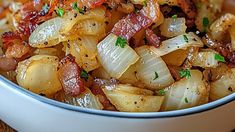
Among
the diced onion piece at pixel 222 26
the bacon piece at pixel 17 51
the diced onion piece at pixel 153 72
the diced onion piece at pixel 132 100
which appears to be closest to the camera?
the diced onion piece at pixel 132 100

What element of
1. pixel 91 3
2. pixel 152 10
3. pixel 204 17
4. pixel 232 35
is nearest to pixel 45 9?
pixel 91 3

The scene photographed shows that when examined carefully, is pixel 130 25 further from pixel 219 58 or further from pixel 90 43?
pixel 219 58

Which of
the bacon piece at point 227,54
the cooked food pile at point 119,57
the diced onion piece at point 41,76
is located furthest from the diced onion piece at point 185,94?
the diced onion piece at point 41,76

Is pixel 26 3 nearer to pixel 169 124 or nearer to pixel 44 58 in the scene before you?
pixel 44 58

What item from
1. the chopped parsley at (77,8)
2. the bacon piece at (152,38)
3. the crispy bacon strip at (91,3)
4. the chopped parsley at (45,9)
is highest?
the crispy bacon strip at (91,3)

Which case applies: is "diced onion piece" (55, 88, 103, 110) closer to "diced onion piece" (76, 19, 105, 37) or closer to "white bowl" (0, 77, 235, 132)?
"white bowl" (0, 77, 235, 132)

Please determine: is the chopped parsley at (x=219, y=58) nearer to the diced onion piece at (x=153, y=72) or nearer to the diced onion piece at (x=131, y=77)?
the diced onion piece at (x=153, y=72)

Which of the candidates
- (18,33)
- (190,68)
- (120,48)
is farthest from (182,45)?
(18,33)

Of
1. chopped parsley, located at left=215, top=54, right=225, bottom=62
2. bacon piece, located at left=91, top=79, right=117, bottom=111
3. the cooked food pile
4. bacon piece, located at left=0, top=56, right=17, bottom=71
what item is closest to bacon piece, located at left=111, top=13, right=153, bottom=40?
the cooked food pile
